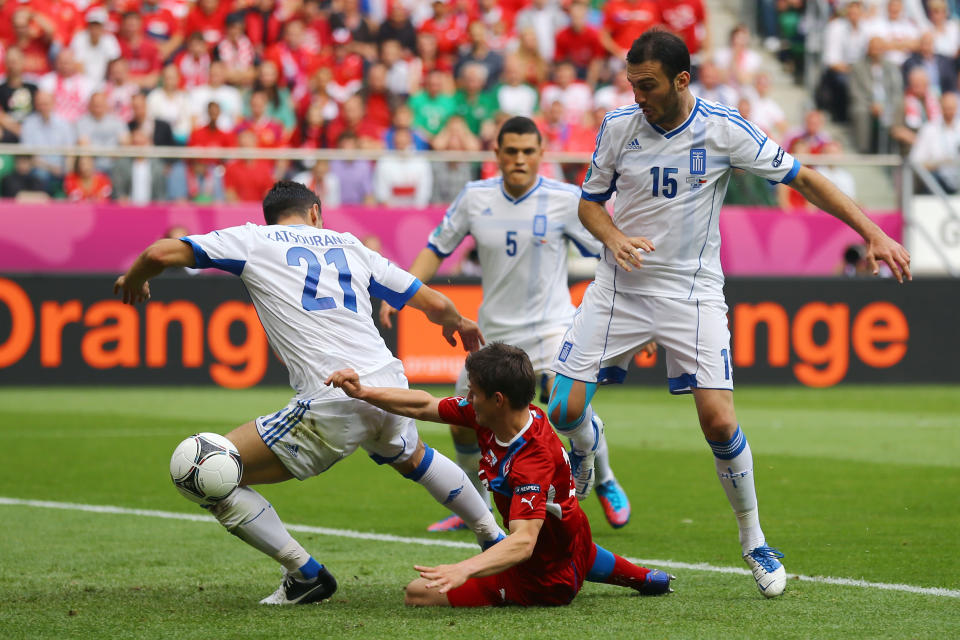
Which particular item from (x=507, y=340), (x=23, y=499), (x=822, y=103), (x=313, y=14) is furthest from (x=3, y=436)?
(x=822, y=103)

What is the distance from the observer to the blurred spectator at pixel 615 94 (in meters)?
19.6

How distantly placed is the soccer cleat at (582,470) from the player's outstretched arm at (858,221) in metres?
1.79

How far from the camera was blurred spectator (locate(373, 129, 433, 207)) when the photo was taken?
17.3 metres

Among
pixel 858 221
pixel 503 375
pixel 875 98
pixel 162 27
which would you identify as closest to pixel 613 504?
pixel 858 221

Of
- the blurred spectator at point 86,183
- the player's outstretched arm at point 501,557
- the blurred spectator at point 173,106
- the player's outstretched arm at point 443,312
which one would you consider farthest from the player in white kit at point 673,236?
the blurred spectator at point 173,106

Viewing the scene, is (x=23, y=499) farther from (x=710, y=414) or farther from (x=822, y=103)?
(x=822, y=103)

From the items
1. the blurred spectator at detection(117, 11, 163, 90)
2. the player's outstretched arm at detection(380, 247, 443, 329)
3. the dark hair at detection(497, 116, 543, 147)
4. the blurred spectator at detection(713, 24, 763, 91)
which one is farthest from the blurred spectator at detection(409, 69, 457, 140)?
the dark hair at detection(497, 116, 543, 147)

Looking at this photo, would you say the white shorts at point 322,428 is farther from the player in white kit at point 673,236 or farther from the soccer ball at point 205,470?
the player in white kit at point 673,236

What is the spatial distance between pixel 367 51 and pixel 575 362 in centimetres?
1366

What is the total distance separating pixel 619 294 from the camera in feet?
21.4

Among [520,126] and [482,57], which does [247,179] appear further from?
[520,126]

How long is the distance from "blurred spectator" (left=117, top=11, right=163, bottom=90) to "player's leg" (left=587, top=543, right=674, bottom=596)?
1435 centimetres

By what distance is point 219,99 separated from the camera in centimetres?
1820

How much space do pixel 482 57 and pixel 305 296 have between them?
14090 millimetres
